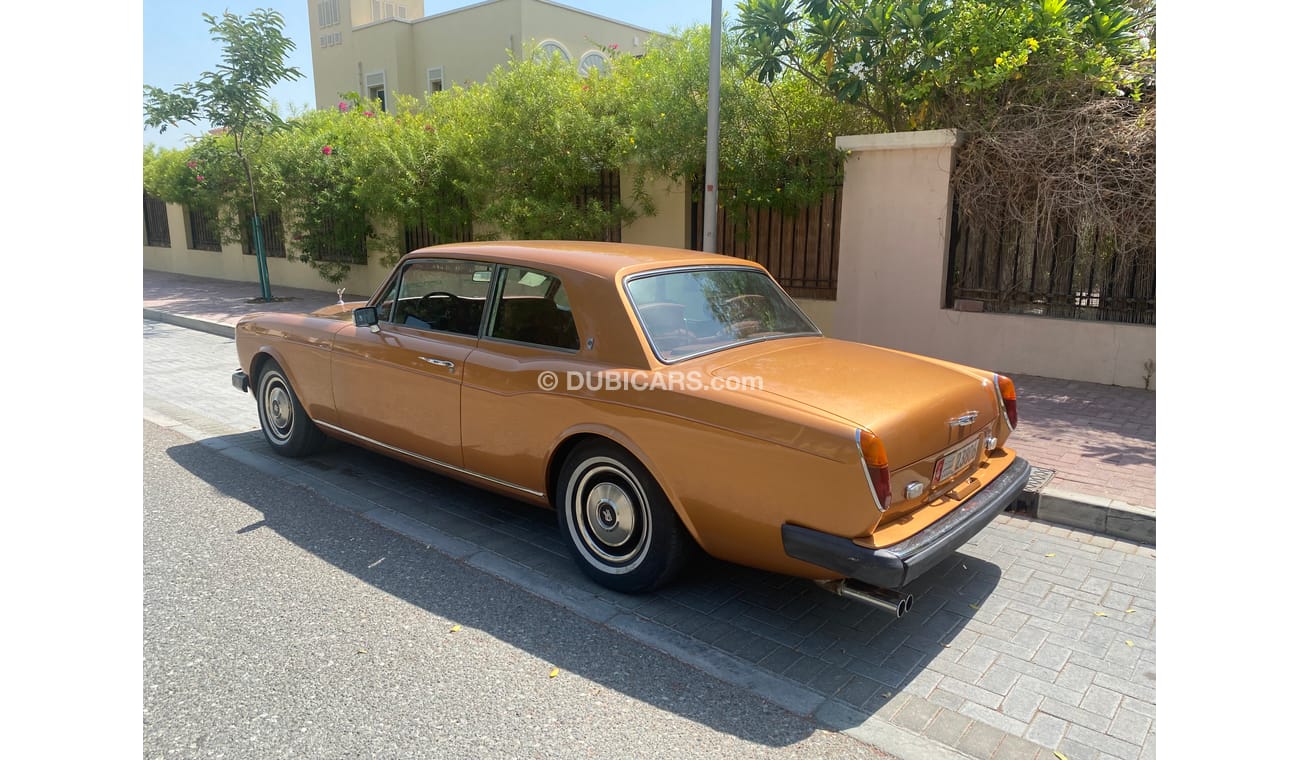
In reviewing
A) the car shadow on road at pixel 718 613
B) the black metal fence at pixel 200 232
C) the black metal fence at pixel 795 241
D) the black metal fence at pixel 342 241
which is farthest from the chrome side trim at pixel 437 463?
the black metal fence at pixel 200 232

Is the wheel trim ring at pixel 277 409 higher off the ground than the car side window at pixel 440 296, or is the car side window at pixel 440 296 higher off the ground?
the car side window at pixel 440 296

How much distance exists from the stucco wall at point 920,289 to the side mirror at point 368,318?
229 inches

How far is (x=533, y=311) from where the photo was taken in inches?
170

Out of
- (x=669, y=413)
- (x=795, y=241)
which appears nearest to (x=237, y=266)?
(x=795, y=241)

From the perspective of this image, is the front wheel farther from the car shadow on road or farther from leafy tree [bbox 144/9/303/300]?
leafy tree [bbox 144/9/303/300]

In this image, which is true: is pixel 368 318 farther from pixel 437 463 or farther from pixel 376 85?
pixel 376 85

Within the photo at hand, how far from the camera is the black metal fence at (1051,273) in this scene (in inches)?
305

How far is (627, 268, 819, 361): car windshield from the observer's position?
13.0 feet

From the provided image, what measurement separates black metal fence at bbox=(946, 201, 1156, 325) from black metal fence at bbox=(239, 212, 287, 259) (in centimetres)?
1470

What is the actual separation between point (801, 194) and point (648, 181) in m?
2.59

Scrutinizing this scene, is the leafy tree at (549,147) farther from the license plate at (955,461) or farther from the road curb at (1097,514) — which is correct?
the license plate at (955,461)

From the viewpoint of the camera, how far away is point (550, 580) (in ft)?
13.2

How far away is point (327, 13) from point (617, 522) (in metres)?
32.3

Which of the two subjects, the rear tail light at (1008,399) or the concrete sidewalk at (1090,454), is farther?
the concrete sidewalk at (1090,454)
